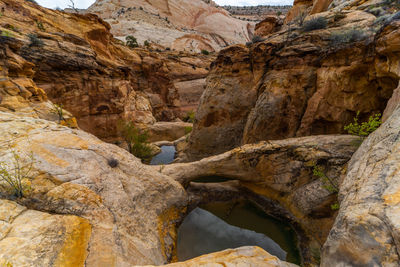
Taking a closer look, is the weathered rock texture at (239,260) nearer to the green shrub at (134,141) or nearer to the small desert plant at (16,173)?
the small desert plant at (16,173)

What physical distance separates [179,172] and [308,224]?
446cm

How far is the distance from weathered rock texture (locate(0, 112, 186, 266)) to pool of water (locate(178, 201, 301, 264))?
745 mm

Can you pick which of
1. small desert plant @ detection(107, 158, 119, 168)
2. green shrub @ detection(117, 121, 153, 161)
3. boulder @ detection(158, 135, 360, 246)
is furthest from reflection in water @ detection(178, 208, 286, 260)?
green shrub @ detection(117, 121, 153, 161)

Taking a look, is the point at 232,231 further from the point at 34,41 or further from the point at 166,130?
the point at 166,130

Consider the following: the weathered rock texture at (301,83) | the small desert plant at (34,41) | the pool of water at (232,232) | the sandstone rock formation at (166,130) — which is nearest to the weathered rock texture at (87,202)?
the pool of water at (232,232)

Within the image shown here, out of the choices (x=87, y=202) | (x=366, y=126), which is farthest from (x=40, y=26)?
(x=366, y=126)

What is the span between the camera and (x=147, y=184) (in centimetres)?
477

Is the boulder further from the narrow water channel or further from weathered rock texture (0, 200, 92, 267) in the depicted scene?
weathered rock texture (0, 200, 92, 267)

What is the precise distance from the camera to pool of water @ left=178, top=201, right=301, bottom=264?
502cm

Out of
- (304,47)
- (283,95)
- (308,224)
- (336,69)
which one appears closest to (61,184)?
(308,224)

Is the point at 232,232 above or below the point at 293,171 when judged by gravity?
below

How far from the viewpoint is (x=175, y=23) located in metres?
45.4

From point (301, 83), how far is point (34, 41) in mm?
12774

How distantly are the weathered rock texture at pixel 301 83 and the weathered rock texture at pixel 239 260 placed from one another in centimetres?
513
